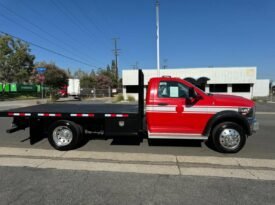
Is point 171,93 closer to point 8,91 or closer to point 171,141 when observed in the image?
point 171,141

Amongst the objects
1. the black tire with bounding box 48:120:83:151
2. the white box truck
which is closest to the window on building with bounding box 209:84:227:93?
the white box truck

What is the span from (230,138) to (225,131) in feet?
0.76

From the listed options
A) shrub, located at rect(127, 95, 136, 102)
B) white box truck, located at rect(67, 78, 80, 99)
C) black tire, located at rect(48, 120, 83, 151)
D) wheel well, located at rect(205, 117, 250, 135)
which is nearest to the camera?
wheel well, located at rect(205, 117, 250, 135)

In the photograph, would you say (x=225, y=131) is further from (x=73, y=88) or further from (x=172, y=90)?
(x=73, y=88)

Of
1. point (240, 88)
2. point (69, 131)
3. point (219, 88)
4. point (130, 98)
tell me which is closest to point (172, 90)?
point (69, 131)

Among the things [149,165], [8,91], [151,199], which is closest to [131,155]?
[149,165]

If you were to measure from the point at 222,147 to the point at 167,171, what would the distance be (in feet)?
6.89

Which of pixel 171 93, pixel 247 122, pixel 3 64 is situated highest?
pixel 3 64

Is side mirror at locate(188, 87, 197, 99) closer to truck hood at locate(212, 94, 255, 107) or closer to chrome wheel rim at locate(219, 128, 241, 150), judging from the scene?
truck hood at locate(212, 94, 255, 107)

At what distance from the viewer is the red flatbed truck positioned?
268 inches

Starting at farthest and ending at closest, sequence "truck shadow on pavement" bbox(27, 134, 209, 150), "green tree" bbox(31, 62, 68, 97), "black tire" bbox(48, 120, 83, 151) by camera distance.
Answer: "green tree" bbox(31, 62, 68, 97), "truck shadow on pavement" bbox(27, 134, 209, 150), "black tire" bbox(48, 120, 83, 151)

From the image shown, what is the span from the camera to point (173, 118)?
6.97 meters

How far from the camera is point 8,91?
5247 cm

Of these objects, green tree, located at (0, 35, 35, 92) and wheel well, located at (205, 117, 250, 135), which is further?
green tree, located at (0, 35, 35, 92)
